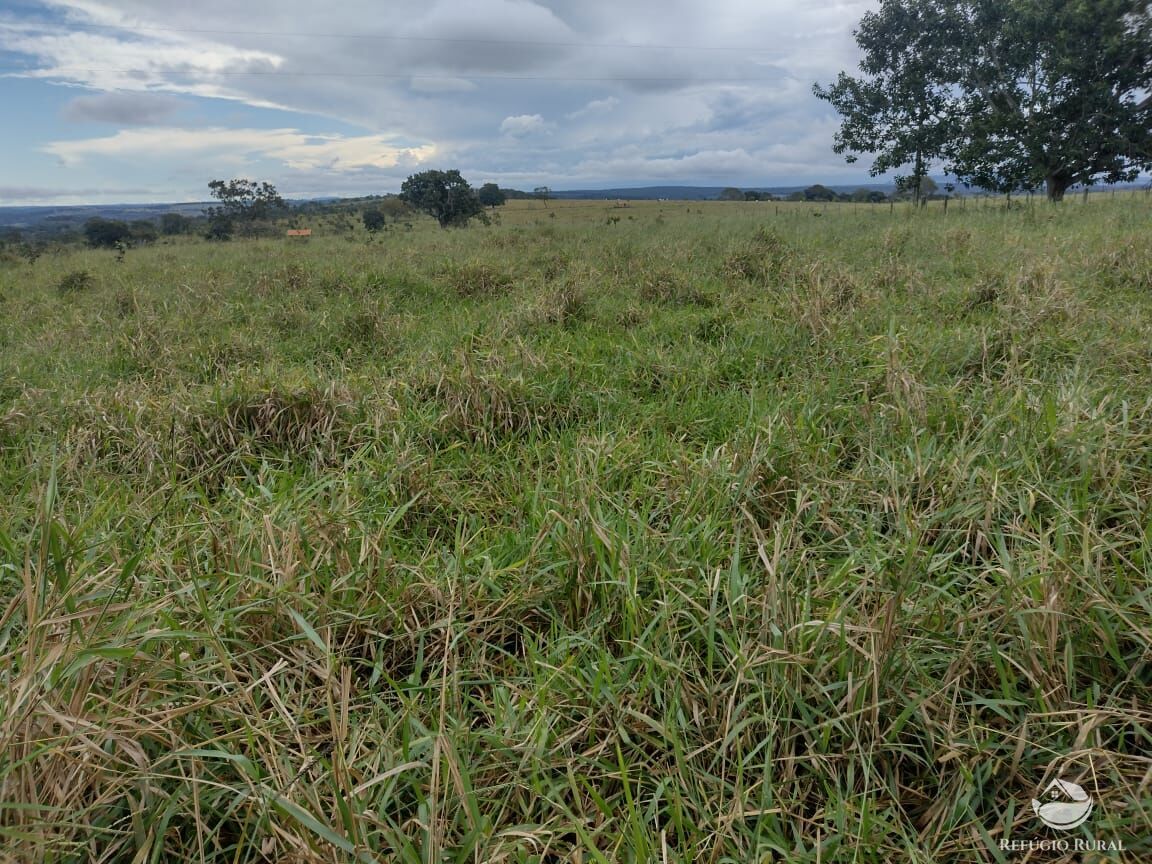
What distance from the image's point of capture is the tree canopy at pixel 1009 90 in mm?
18297

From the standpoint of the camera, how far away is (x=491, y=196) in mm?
45469

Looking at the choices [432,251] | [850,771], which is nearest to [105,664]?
[850,771]

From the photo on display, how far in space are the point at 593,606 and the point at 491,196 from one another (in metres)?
48.0

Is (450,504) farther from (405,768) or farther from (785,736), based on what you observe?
(785,736)

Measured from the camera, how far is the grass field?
1.26 metres

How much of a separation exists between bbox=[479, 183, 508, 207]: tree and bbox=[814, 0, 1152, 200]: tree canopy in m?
26.1

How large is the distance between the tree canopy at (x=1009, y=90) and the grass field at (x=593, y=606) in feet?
71.1

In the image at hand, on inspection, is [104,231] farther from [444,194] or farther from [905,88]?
[905,88]

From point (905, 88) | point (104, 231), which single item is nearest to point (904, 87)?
point (905, 88)

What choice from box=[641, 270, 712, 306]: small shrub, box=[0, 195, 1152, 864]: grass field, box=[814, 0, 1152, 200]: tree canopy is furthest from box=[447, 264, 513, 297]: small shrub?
box=[814, 0, 1152, 200]: tree canopy

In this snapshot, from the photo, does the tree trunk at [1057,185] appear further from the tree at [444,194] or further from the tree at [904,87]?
the tree at [444,194]

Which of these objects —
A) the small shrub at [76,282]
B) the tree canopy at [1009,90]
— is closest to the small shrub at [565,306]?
the small shrub at [76,282]

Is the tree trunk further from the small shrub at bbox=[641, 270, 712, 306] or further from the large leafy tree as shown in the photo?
the small shrub at bbox=[641, 270, 712, 306]

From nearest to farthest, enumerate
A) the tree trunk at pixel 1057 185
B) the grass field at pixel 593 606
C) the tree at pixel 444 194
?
the grass field at pixel 593 606
the tree trunk at pixel 1057 185
the tree at pixel 444 194
